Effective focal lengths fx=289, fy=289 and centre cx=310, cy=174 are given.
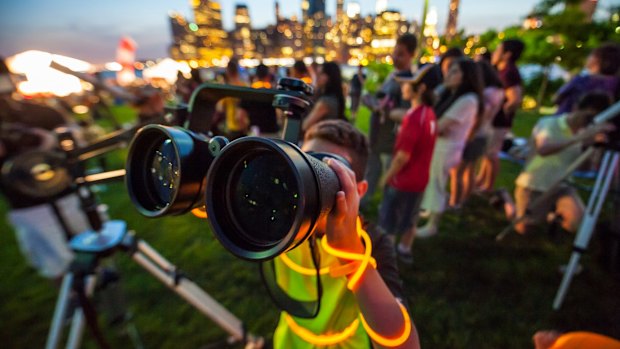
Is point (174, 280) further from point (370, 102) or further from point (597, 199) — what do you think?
point (597, 199)

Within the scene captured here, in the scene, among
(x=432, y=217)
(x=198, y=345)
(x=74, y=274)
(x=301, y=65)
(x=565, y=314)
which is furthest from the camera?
(x=301, y=65)

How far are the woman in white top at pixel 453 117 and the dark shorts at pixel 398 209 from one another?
570 mm

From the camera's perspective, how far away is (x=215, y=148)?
64 centimetres

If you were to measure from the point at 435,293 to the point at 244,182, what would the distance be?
2.53 metres

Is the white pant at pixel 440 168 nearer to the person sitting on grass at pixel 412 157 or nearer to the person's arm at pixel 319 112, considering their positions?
the person sitting on grass at pixel 412 157

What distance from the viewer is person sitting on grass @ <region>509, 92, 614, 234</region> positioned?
2535mm

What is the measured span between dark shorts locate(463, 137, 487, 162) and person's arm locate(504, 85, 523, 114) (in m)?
0.86

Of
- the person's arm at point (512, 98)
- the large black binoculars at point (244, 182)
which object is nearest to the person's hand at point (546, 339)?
the large black binoculars at point (244, 182)

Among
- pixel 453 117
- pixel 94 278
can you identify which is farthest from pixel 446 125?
pixel 94 278

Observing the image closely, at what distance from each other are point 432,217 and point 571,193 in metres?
1.30

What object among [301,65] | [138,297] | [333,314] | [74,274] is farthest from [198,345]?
[301,65]

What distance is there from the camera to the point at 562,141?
2.55 metres

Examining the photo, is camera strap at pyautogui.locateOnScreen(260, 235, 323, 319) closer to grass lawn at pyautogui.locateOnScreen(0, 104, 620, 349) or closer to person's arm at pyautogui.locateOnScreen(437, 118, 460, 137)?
grass lawn at pyautogui.locateOnScreen(0, 104, 620, 349)

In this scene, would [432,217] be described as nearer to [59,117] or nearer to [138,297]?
[138,297]
